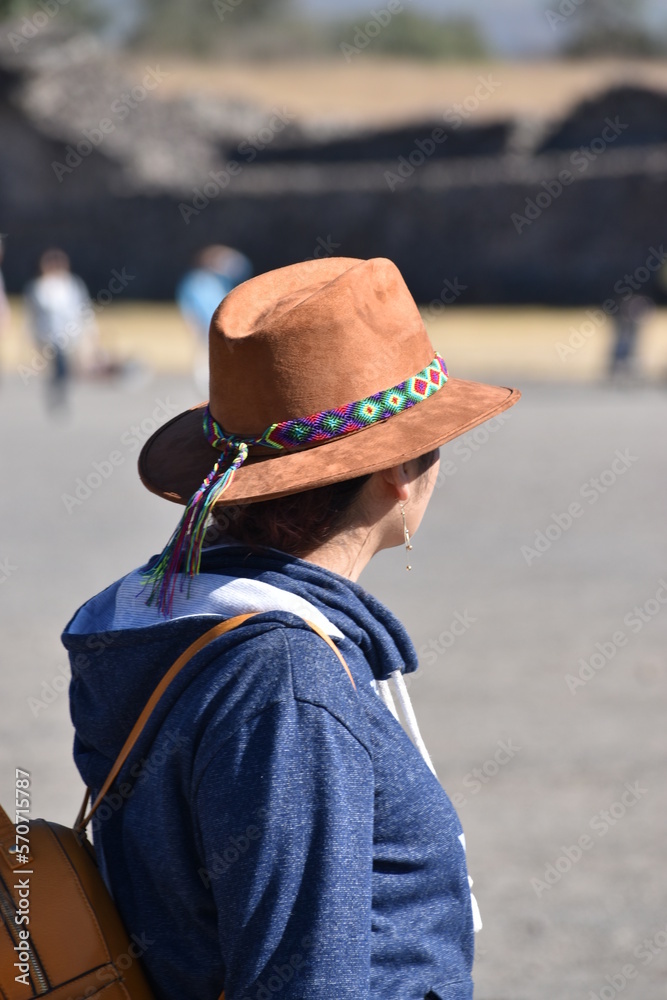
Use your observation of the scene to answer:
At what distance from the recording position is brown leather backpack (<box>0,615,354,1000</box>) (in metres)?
1.48

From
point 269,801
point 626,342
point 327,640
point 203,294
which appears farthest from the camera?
point 626,342

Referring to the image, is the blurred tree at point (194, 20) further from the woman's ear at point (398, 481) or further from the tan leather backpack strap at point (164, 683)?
the tan leather backpack strap at point (164, 683)

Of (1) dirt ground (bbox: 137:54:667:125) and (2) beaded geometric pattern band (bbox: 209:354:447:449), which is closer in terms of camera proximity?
(2) beaded geometric pattern band (bbox: 209:354:447:449)

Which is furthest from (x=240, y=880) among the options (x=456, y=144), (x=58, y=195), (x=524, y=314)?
(x=456, y=144)

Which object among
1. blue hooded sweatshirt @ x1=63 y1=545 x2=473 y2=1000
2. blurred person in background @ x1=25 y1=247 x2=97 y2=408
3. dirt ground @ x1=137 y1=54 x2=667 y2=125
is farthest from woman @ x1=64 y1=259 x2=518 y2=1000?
dirt ground @ x1=137 y1=54 x2=667 y2=125

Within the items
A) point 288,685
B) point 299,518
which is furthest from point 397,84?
point 288,685

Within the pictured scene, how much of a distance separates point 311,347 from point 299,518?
240 millimetres

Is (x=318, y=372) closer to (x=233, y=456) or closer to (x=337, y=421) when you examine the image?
(x=337, y=421)

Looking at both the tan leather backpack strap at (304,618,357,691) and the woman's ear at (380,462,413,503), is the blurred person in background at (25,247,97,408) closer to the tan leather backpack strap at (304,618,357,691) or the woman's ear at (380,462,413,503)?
the woman's ear at (380,462,413,503)

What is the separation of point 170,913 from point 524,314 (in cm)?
2632

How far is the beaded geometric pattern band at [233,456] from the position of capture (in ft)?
5.39

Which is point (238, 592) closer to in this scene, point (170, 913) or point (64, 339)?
point (170, 913)

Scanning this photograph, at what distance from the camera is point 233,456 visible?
1.69 m

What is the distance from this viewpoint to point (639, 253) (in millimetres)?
29219
